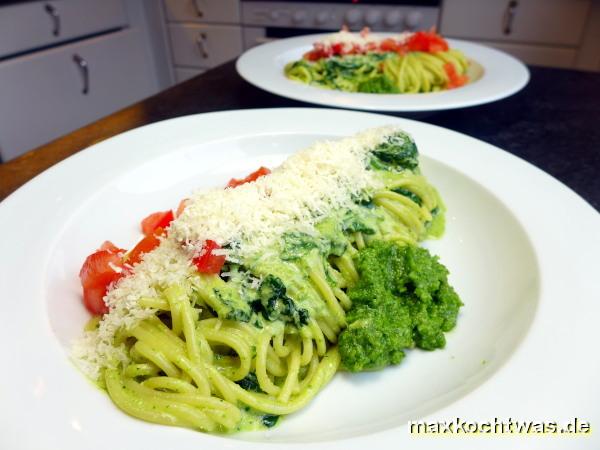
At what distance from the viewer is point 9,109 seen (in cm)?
493

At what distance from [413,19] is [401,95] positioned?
3.01 metres

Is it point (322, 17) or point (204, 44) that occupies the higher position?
point (322, 17)

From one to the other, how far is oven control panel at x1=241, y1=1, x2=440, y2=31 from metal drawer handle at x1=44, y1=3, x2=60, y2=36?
219 cm

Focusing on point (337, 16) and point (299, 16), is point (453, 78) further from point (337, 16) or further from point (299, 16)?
point (299, 16)

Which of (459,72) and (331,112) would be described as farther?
(459,72)

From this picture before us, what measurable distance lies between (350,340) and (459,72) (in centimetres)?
301

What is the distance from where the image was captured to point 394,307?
1649 mm

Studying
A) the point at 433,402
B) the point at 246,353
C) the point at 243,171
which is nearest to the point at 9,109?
the point at 243,171

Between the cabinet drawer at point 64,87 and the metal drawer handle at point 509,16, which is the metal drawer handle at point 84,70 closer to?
the cabinet drawer at point 64,87

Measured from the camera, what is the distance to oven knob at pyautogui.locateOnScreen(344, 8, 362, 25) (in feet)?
18.8

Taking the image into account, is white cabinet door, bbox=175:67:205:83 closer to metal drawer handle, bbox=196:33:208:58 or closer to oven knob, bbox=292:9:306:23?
metal drawer handle, bbox=196:33:208:58

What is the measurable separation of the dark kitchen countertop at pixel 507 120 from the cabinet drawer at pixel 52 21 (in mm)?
2438

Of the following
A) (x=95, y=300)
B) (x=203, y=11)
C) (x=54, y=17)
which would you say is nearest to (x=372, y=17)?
(x=203, y=11)

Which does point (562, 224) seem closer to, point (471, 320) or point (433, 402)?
point (471, 320)
